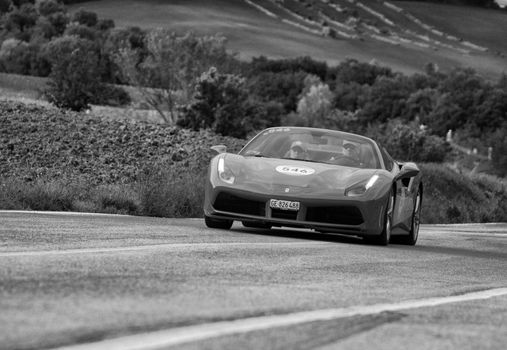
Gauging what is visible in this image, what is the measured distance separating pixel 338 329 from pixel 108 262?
2784mm

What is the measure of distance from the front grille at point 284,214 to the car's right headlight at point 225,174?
652mm

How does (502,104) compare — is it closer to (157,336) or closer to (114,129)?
(114,129)

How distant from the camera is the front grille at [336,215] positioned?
48.4ft

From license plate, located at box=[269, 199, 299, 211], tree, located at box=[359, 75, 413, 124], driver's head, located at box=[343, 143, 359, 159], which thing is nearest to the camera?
license plate, located at box=[269, 199, 299, 211]

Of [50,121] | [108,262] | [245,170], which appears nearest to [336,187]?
[245,170]

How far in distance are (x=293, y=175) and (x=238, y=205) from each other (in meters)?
0.69

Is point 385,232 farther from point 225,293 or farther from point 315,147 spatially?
point 225,293

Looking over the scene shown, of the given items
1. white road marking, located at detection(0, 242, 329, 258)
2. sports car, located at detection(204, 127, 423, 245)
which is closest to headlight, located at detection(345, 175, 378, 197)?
sports car, located at detection(204, 127, 423, 245)

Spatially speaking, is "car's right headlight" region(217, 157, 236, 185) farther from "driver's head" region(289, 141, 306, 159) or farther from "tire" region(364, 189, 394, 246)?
"tire" region(364, 189, 394, 246)

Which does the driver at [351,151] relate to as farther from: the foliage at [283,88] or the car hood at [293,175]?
the foliage at [283,88]

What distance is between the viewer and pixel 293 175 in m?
15.0

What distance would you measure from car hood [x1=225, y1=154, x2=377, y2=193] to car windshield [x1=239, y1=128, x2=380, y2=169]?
404 millimetres

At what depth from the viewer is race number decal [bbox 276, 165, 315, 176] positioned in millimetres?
14984

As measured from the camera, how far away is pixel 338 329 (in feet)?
21.7
